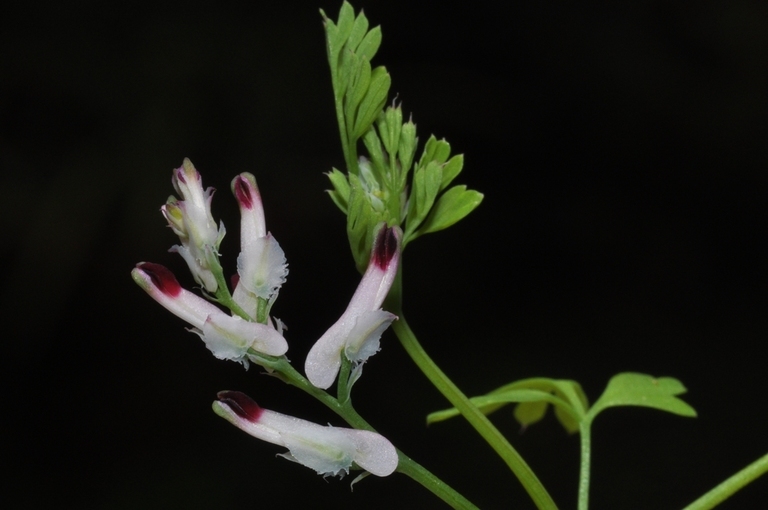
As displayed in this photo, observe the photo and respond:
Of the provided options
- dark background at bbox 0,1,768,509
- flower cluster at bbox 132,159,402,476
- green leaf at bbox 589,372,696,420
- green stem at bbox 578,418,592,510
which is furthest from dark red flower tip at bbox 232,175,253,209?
dark background at bbox 0,1,768,509

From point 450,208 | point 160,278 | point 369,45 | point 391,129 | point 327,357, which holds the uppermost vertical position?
point 369,45

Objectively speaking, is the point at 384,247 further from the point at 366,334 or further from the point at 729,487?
the point at 729,487

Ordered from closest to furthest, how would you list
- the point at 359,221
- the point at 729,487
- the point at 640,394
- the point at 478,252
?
1. the point at 359,221
2. the point at 729,487
3. the point at 640,394
4. the point at 478,252

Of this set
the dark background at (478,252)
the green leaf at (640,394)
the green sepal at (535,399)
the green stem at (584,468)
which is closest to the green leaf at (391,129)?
the green sepal at (535,399)

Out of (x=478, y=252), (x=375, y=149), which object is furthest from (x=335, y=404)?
(x=478, y=252)

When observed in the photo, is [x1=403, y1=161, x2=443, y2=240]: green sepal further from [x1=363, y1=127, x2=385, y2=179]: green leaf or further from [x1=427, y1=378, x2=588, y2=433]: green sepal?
[x1=427, y1=378, x2=588, y2=433]: green sepal

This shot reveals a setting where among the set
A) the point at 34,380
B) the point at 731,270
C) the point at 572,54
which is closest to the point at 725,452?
the point at 731,270

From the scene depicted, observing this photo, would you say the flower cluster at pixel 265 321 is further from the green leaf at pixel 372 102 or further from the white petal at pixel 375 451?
the green leaf at pixel 372 102
